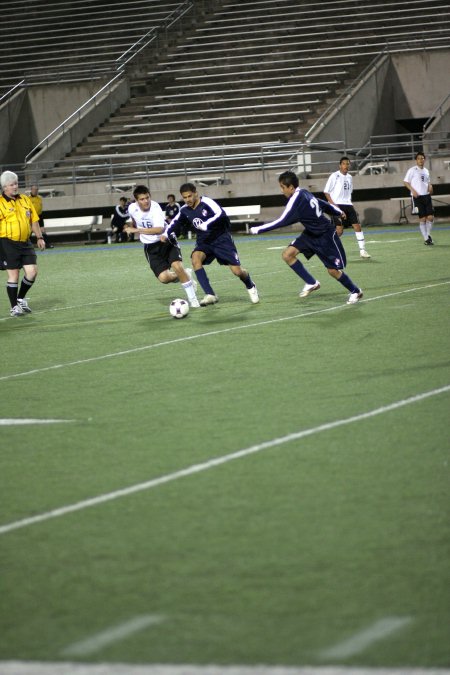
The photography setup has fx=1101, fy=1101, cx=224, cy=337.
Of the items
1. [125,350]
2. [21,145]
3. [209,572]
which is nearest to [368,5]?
[21,145]

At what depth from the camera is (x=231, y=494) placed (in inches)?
247

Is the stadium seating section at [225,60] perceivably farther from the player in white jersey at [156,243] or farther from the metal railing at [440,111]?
the player in white jersey at [156,243]

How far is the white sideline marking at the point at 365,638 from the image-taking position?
4004mm

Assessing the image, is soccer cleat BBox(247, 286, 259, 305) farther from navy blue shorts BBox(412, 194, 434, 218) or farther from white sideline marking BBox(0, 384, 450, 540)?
navy blue shorts BBox(412, 194, 434, 218)

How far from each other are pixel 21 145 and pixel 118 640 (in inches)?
1625

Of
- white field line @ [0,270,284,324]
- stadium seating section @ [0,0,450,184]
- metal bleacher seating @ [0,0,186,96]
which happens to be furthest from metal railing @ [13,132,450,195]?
white field line @ [0,270,284,324]

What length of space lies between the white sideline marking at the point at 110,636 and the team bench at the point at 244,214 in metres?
30.3

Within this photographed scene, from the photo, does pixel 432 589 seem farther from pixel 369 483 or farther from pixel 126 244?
pixel 126 244

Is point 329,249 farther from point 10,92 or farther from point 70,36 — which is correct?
point 70,36

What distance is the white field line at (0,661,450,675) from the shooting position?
3.82 m

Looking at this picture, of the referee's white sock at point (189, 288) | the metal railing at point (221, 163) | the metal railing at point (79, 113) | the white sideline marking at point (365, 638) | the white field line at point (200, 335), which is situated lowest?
the white field line at point (200, 335)

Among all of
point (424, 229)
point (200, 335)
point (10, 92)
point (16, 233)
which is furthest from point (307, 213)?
point (10, 92)

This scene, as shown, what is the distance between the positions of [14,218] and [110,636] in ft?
39.3

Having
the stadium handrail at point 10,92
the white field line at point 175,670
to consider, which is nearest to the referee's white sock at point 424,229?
the white field line at point 175,670
